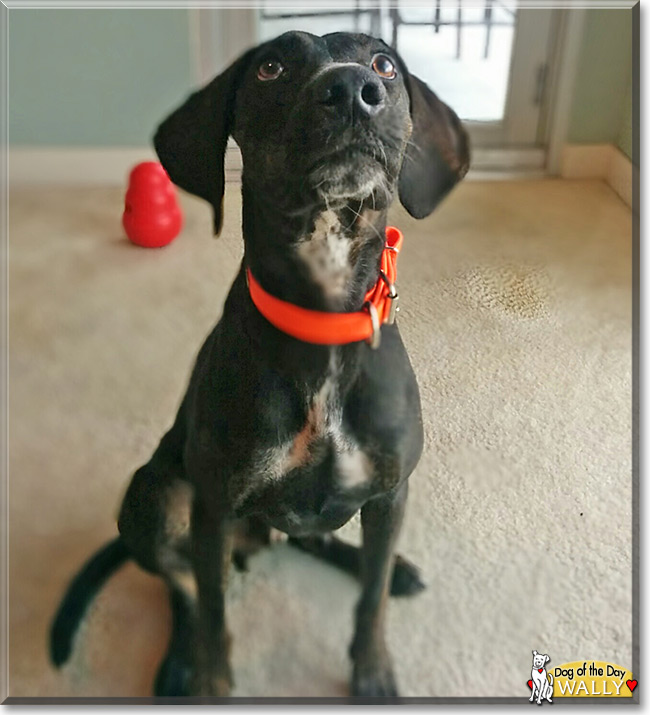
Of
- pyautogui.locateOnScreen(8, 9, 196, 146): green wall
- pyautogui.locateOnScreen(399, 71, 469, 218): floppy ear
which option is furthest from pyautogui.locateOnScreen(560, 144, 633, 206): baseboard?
pyautogui.locateOnScreen(8, 9, 196, 146): green wall

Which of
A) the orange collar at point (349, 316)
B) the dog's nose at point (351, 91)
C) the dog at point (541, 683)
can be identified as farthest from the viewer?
the dog at point (541, 683)

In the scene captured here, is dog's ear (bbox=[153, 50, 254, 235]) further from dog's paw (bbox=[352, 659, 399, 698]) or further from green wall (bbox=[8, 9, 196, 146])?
dog's paw (bbox=[352, 659, 399, 698])

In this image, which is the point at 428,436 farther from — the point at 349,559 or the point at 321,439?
the point at 349,559

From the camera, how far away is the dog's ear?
56 cm

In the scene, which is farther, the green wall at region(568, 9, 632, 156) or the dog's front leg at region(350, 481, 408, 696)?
the dog's front leg at region(350, 481, 408, 696)

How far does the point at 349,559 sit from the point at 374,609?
8 cm

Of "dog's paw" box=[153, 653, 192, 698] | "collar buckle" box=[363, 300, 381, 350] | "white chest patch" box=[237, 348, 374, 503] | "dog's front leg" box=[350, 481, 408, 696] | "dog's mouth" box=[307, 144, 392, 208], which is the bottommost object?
"dog's paw" box=[153, 653, 192, 698]

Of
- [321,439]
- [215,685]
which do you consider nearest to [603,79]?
[321,439]

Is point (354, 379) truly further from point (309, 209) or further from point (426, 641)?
point (426, 641)

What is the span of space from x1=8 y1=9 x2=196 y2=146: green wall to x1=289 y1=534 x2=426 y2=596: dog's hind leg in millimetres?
459

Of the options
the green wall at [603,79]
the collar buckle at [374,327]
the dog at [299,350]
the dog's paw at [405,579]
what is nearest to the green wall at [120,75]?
the green wall at [603,79]

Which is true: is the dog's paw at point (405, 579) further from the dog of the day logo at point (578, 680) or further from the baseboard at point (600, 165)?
the baseboard at point (600, 165)

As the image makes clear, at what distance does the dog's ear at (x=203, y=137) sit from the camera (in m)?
0.56

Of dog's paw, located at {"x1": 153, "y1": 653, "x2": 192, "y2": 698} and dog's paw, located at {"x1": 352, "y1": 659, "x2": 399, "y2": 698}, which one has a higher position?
dog's paw, located at {"x1": 352, "y1": 659, "x2": 399, "y2": 698}
